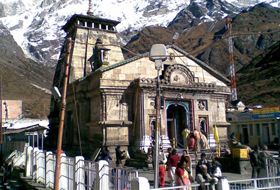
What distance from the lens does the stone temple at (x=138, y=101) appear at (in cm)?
2073

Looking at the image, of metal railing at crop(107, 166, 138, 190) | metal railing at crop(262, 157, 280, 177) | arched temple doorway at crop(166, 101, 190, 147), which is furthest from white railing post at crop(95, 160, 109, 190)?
arched temple doorway at crop(166, 101, 190, 147)

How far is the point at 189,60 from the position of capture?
24.4 meters

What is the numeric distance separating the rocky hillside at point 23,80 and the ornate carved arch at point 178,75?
38600mm

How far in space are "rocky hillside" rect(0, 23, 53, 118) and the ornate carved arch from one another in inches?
1520

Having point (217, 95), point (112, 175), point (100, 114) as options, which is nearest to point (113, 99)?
point (100, 114)

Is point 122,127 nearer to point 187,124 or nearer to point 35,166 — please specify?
point 187,124

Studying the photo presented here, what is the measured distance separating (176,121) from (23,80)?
81.8m

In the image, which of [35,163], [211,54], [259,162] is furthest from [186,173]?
[211,54]

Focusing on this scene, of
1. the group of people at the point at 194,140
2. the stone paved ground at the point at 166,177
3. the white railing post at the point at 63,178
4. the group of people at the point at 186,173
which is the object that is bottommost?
the stone paved ground at the point at 166,177

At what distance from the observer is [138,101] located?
21.2m

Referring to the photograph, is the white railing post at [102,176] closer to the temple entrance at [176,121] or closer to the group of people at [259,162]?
the group of people at [259,162]

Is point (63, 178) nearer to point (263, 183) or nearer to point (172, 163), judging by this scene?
point (172, 163)

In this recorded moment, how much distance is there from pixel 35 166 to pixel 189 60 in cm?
1491

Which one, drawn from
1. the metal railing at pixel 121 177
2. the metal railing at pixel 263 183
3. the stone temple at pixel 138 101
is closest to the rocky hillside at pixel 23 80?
the stone temple at pixel 138 101
